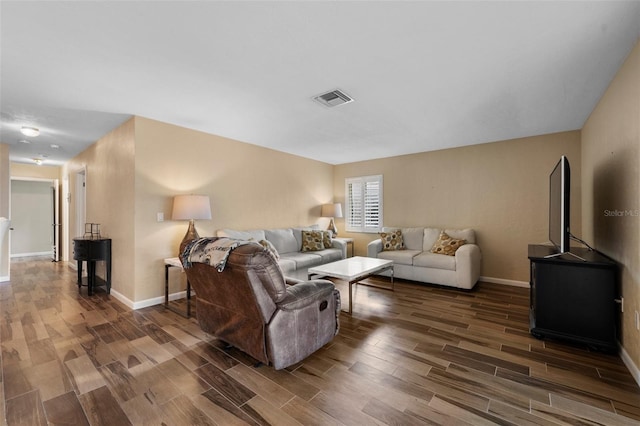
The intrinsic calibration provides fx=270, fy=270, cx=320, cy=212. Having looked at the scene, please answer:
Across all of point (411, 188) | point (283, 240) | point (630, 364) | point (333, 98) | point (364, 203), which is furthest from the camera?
point (364, 203)

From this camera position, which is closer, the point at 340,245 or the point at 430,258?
the point at 430,258

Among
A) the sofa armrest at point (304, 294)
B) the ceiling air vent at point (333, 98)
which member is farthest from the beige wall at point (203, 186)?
the sofa armrest at point (304, 294)

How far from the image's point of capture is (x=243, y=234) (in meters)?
4.29

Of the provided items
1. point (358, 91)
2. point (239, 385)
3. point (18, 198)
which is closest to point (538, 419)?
point (239, 385)

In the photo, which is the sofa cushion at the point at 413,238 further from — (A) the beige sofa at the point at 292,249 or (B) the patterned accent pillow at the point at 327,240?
(B) the patterned accent pillow at the point at 327,240

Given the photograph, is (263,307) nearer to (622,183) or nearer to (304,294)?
(304,294)

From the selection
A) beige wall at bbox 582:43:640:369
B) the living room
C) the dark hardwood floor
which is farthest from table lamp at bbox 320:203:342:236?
beige wall at bbox 582:43:640:369

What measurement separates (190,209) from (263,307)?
7.09 feet

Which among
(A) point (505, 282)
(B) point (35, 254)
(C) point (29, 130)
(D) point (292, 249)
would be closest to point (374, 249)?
(D) point (292, 249)

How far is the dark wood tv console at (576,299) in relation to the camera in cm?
227

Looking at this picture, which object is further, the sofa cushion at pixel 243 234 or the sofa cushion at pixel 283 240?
the sofa cushion at pixel 283 240

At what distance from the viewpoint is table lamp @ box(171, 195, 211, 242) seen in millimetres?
3463

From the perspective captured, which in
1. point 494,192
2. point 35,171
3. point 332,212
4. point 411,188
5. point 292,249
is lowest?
point 292,249

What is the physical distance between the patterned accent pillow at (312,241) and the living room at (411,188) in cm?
62
